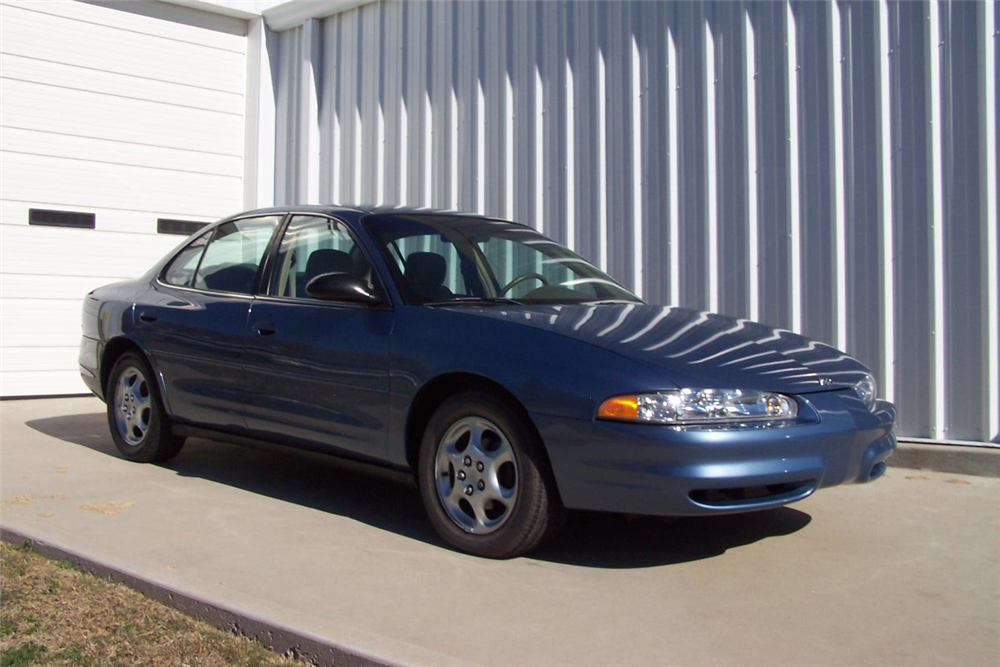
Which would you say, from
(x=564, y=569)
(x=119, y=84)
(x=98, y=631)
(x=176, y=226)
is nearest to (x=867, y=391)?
(x=564, y=569)

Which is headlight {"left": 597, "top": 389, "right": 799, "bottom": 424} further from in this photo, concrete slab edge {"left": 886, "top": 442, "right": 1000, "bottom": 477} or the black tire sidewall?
the black tire sidewall

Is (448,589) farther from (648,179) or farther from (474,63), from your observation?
(474,63)

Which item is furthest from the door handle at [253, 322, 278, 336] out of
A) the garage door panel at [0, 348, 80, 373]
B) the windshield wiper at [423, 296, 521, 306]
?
the garage door panel at [0, 348, 80, 373]

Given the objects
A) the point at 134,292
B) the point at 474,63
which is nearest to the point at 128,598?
the point at 134,292

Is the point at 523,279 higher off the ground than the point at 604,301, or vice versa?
the point at 523,279

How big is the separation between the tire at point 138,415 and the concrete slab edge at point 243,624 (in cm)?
186

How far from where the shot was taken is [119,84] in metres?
10.0

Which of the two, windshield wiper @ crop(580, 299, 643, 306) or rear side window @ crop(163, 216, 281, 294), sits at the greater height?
rear side window @ crop(163, 216, 281, 294)

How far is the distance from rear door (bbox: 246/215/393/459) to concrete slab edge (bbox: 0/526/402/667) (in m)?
1.23

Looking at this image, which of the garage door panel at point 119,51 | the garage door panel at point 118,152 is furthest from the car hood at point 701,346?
the garage door panel at point 119,51

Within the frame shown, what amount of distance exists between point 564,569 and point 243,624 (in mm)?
1334

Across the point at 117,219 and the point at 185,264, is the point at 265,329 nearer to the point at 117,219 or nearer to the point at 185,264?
the point at 185,264

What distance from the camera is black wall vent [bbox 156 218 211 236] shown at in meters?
10.3

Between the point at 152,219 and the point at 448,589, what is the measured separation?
24.4 feet
